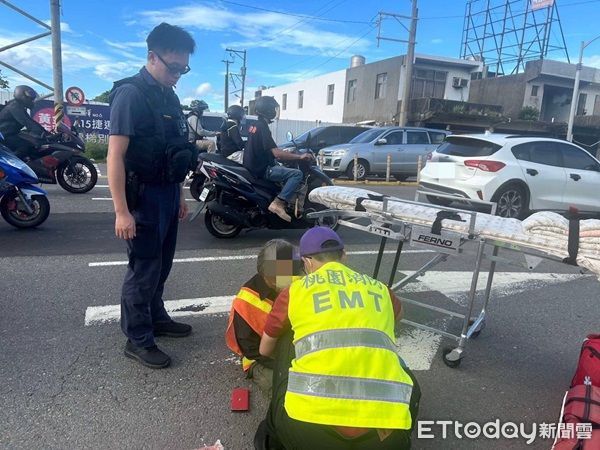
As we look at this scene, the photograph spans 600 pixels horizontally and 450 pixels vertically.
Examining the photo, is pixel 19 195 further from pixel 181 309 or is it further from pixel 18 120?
pixel 181 309

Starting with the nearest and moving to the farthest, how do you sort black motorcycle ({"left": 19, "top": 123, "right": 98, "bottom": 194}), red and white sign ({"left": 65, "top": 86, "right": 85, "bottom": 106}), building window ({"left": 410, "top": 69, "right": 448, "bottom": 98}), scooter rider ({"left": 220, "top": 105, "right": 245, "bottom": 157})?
black motorcycle ({"left": 19, "top": 123, "right": 98, "bottom": 194}) < scooter rider ({"left": 220, "top": 105, "right": 245, "bottom": 157}) < red and white sign ({"left": 65, "top": 86, "right": 85, "bottom": 106}) < building window ({"left": 410, "top": 69, "right": 448, "bottom": 98})

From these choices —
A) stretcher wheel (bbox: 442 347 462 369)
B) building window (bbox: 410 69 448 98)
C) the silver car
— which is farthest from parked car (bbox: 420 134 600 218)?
building window (bbox: 410 69 448 98)

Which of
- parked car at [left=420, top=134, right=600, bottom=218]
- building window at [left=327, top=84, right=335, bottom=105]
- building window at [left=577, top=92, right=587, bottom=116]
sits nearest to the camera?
parked car at [left=420, top=134, right=600, bottom=218]

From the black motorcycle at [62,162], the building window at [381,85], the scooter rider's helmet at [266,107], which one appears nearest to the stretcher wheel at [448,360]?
the scooter rider's helmet at [266,107]

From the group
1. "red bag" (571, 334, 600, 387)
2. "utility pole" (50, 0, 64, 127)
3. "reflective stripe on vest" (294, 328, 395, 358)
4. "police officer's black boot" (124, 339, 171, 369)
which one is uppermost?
"utility pole" (50, 0, 64, 127)

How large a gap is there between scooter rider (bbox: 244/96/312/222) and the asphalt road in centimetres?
98

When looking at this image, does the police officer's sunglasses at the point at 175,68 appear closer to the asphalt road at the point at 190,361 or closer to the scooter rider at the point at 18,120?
the asphalt road at the point at 190,361

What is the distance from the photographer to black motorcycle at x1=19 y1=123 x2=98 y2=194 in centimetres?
791

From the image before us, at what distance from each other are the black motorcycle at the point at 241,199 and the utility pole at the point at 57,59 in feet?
29.6

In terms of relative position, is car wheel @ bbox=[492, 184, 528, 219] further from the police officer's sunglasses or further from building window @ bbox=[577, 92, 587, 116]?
building window @ bbox=[577, 92, 587, 116]

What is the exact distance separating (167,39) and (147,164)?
735 mm

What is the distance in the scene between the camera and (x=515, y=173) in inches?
319

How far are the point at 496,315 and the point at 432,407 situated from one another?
67.2 inches
